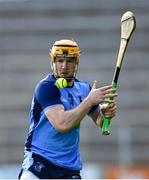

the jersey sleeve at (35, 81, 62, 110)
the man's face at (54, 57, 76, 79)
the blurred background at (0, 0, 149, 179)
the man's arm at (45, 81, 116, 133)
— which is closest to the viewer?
the man's arm at (45, 81, 116, 133)

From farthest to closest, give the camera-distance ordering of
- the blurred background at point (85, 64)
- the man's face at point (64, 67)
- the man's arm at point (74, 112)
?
the blurred background at point (85, 64)
the man's face at point (64, 67)
the man's arm at point (74, 112)

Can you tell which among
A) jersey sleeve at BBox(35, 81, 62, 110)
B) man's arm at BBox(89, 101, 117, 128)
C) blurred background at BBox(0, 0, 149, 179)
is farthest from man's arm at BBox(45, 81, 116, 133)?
blurred background at BBox(0, 0, 149, 179)

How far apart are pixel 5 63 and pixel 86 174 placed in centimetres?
668

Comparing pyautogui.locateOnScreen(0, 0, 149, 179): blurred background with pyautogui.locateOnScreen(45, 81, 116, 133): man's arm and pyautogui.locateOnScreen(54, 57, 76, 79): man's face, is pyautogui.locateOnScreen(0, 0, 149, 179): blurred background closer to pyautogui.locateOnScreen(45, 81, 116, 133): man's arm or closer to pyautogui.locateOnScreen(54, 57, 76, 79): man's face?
pyautogui.locateOnScreen(54, 57, 76, 79): man's face

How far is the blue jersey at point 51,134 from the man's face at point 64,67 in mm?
71

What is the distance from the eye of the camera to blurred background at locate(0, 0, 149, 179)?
19.5m

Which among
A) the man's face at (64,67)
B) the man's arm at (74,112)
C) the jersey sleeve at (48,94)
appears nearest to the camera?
the man's arm at (74,112)

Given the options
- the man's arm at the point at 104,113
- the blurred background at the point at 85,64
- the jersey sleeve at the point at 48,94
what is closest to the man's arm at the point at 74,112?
the jersey sleeve at the point at 48,94

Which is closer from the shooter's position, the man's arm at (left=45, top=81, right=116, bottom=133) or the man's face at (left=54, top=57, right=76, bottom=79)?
the man's arm at (left=45, top=81, right=116, bottom=133)

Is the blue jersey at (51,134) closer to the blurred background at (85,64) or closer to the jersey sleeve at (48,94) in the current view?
the jersey sleeve at (48,94)

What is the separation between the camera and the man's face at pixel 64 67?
7680mm

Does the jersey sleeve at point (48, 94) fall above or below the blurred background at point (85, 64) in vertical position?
above

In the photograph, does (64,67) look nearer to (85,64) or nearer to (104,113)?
(104,113)

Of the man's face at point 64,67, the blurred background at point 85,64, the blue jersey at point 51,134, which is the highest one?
the man's face at point 64,67
